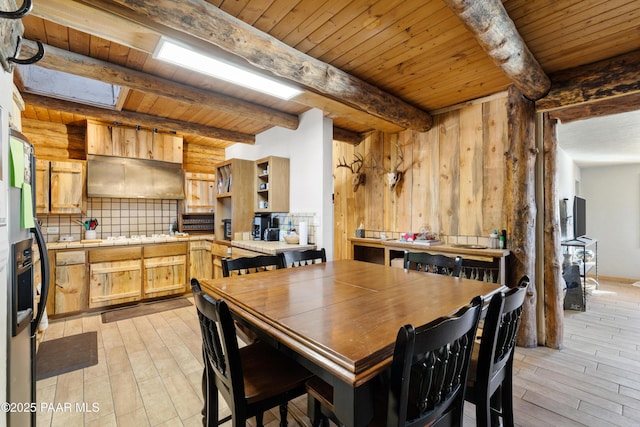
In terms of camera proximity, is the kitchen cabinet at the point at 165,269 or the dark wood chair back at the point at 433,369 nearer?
the dark wood chair back at the point at 433,369

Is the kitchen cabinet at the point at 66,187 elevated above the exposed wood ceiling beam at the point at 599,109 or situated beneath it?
situated beneath

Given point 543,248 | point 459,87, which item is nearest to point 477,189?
point 543,248

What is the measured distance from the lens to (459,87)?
10.0ft

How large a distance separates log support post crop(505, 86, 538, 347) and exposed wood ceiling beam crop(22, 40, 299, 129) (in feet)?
8.69

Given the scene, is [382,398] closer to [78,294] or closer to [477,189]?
[477,189]

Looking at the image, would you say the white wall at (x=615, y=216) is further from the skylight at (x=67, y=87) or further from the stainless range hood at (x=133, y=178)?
the skylight at (x=67, y=87)

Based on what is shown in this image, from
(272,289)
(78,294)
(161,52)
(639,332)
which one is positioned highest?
(161,52)

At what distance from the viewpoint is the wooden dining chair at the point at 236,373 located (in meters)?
1.10

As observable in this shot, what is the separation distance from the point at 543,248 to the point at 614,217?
4.81m

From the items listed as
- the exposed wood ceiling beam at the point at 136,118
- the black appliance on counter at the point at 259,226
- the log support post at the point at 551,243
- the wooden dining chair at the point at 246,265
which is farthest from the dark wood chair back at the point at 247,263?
the exposed wood ceiling beam at the point at 136,118

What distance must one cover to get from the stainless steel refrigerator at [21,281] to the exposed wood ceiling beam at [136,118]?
8.22 feet

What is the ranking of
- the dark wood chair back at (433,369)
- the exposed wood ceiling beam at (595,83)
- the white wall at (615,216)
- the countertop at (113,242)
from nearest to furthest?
the dark wood chair back at (433,369) < the exposed wood ceiling beam at (595,83) < the countertop at (113,242) < the white wall at (615,216)

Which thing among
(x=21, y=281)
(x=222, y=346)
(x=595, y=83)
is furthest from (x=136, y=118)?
(x=595, y=83)

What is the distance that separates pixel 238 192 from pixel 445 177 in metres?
2.78
